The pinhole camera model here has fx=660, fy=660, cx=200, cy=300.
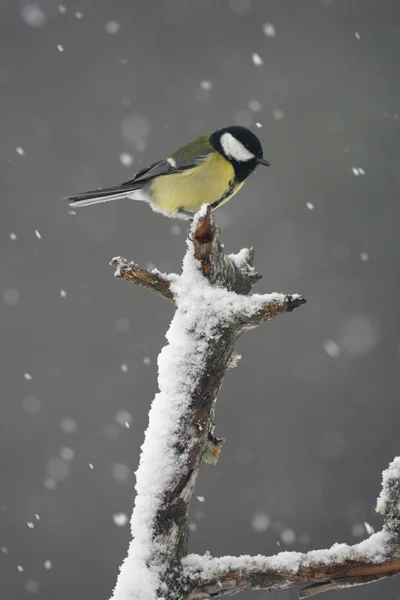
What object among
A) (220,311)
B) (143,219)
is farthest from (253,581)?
(143,219)

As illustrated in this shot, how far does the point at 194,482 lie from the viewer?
1.47m

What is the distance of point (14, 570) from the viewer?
604cm

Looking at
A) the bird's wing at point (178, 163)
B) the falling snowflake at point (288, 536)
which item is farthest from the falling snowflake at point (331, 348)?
the bird's wing at point (178, 163)

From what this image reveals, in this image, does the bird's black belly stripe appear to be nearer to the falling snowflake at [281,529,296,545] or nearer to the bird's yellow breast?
the bird's yellow breast

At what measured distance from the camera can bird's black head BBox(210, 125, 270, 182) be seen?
7.88 feet

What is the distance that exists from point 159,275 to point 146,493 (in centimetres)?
53

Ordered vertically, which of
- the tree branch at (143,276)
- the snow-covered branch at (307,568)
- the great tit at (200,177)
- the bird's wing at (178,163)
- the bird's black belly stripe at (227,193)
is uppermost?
the bird's wing at (178,163)

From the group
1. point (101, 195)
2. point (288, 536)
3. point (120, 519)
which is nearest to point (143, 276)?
point (101, 195)

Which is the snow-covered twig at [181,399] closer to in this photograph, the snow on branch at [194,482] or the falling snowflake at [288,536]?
the snow on branch at [194,482]

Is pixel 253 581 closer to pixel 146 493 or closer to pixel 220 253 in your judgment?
pixel 146 493

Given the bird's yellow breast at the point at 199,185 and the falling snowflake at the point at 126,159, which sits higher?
the falling snowflake at the point at 126,159

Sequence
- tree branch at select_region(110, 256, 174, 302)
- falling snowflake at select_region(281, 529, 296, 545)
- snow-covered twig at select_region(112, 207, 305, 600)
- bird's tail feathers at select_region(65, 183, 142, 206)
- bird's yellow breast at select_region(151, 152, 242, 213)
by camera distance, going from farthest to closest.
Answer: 1. falling snowflake at select_region(281, 529, 296, 545)
2. bird's yellow breast at select_region(151, 152, 242, 213)
3. bird's tail feathers at select_region(65, 183, 142, 206)
4. tree branch at select_region(110, 256, 174, 302)
5. snow-covered twig at select_region(112, 207, 305, 600)

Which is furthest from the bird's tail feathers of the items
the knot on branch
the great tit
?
the knot on branch

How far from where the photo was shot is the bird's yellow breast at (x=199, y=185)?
2369mm
